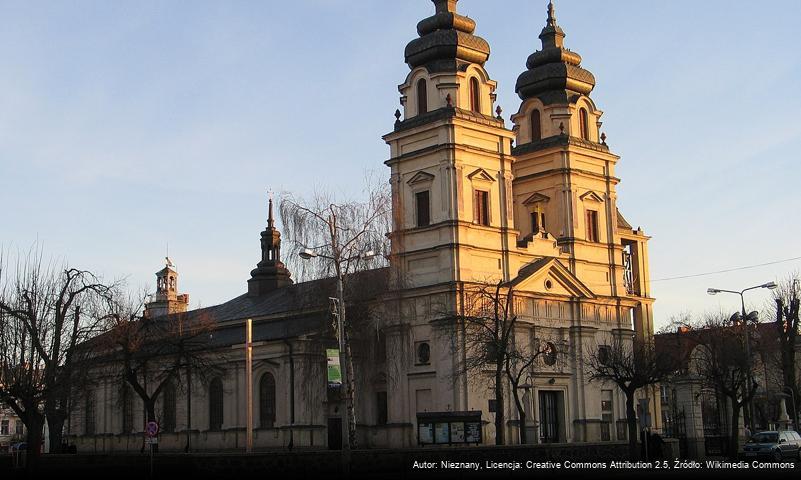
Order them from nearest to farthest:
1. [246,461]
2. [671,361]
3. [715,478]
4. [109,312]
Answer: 1. [715,478]
2. [246,461]
3. [109,312]
4. [671,361]

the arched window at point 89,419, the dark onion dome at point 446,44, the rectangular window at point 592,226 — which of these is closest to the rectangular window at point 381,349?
the dark onion dome at point 446,44

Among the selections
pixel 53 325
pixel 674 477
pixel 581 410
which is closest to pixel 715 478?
pixel 674 477

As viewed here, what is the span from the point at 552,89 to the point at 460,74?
9.38 metres

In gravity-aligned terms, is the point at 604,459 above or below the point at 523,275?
below

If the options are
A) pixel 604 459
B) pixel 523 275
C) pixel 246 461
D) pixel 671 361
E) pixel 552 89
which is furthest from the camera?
pixel 552 89

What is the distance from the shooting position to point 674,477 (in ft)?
98.1

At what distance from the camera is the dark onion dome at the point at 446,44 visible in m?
58.6

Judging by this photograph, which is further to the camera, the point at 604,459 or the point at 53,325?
the point at 53,325

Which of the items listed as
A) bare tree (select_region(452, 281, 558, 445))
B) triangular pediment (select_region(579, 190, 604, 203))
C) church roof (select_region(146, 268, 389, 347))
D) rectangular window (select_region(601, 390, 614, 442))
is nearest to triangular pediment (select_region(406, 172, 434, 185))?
bare tree (select_region(452, 281, 558, 445))

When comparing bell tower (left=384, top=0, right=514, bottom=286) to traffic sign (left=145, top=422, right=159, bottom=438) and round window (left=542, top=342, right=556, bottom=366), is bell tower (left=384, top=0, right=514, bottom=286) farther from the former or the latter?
traffic sign (left=145, top=422, right=159, bottom=438)

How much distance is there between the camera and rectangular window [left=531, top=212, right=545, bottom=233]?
212ft

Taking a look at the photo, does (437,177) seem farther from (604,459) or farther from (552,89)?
(604,459)

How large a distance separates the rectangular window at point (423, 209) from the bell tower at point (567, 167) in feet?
26.7

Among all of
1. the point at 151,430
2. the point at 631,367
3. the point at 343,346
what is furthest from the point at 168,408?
the point at 343,346
